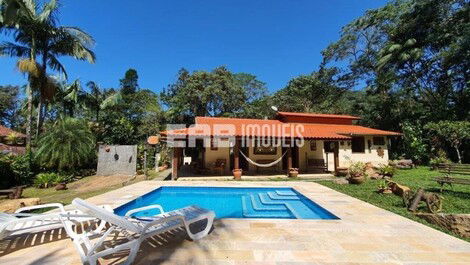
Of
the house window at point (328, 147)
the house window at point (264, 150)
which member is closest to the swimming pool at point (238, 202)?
the house window at point (264, 150)

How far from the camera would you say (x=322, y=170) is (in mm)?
16266

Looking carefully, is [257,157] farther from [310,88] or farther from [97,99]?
[310,88]

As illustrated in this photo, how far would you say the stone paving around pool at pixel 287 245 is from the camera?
11.7 ft

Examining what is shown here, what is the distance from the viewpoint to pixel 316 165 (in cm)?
1656

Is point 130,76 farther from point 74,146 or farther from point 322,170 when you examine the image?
point 322,170

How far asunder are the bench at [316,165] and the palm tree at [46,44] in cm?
1532

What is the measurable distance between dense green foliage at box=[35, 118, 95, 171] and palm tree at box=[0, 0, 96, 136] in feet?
4.77

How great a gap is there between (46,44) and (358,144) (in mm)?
20713

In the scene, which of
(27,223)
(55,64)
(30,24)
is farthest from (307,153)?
(30,24)

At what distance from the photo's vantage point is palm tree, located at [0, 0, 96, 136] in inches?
520

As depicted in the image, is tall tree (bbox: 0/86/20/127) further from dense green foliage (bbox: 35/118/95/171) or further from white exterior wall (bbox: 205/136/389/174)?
white exterior wall (bbox: 205/136/389/174)

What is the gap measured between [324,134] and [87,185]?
13.5 meters

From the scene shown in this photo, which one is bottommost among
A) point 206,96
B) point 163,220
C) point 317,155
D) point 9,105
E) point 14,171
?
point 163,220

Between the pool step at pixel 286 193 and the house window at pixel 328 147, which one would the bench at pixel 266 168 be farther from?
the pool step at pixel 286 193
